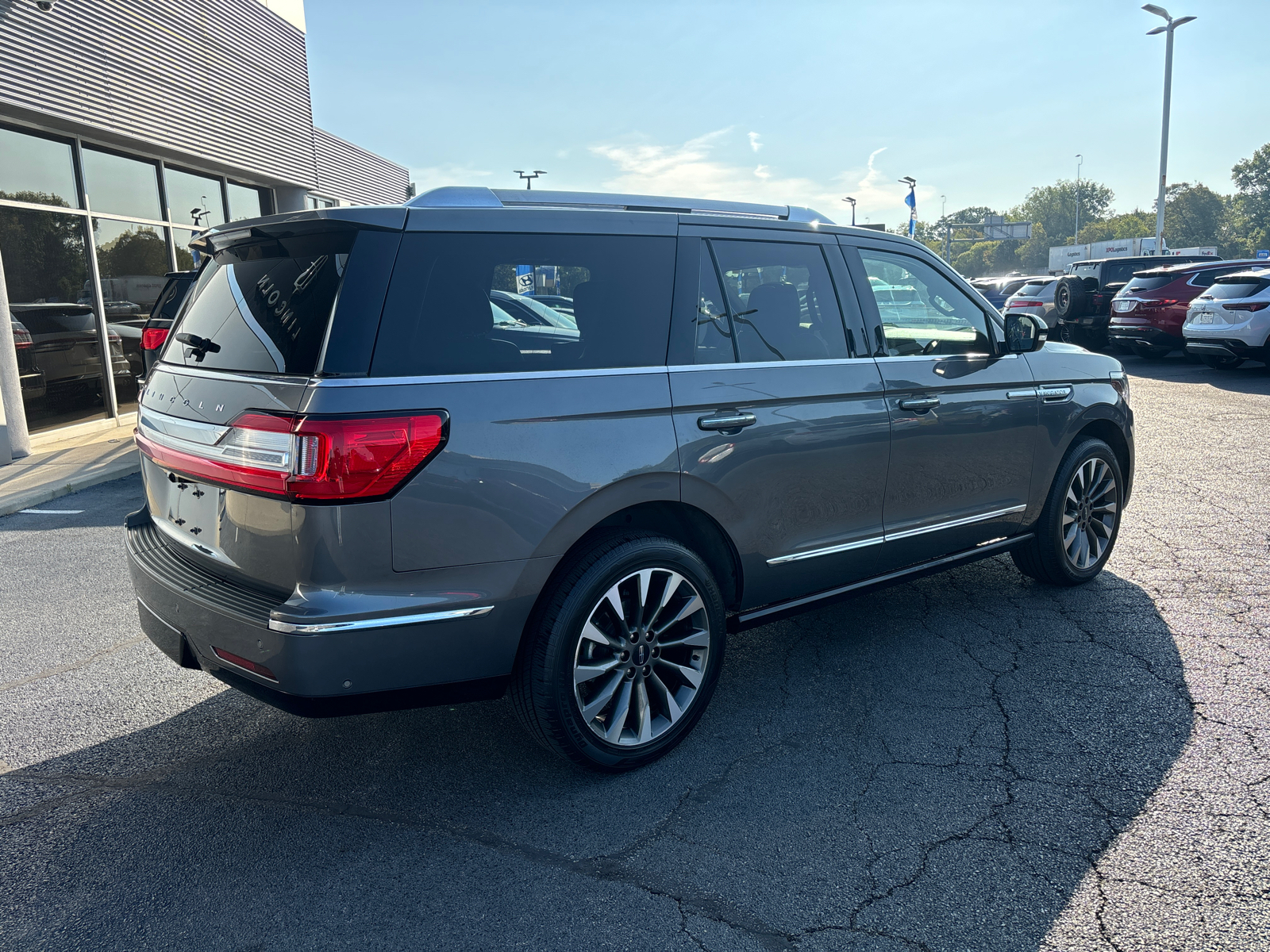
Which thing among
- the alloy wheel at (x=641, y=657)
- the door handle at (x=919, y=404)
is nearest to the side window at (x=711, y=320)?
the alloy wheel at (x=641, y=657)

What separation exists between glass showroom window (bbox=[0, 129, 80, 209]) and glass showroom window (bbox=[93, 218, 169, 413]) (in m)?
0.60

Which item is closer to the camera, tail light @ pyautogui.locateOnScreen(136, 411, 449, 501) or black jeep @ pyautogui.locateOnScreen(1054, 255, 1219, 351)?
tail light @ pyautogui.locateOnScreen(136, 411, 449, 501)

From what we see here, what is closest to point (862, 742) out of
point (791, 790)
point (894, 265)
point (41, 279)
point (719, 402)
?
point (791, 790)

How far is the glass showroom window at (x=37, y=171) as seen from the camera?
10609mm

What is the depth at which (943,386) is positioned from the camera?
160 inches

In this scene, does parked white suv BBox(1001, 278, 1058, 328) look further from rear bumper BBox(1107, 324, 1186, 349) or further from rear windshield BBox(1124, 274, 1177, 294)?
rear bumper BBox(1107, 324, 1186, 349)

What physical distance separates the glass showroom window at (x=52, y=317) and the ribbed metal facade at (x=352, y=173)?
789cm

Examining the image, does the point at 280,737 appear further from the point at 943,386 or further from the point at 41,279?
the point at 41,279

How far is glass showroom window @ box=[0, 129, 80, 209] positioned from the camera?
10.6 m

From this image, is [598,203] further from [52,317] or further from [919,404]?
[52,317]

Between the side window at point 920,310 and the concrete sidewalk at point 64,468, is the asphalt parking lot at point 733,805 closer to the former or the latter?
the side window at point 920,310

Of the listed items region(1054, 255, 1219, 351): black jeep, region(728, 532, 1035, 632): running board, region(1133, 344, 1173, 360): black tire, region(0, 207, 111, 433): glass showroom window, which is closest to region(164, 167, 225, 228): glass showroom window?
region(0, 207, 111, 433): glass showroom window

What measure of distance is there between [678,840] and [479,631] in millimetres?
885

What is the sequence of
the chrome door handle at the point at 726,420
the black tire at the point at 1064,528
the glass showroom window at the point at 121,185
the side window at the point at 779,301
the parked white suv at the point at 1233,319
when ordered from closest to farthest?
the chrome door handle at the point at 726,420 → the side window at the point at 779,301 → the black tire at the point at 1064,528 → the glass showroom window at the point at 121,185 → the parked white suv at the point at 1233,319
